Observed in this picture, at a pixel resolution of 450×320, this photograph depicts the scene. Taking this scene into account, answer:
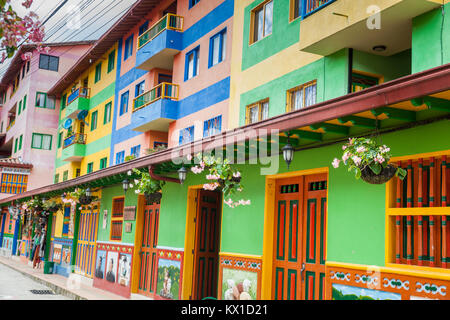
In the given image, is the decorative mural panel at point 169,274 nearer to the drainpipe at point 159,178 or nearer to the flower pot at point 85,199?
the drainpipe at point 159,178

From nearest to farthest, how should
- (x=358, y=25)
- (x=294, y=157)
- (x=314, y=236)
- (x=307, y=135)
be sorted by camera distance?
(x=307, y=135) < (x=358, y=25) < (x=314, y=236) < (x=294, y=157)

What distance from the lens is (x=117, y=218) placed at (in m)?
18.3

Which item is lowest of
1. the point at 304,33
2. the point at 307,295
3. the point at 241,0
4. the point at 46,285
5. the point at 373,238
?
the point at 46,285

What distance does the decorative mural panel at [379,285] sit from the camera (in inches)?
266

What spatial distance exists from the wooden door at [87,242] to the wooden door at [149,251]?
461 centimetres

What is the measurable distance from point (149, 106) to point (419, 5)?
12.0 metres

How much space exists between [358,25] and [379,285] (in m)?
4.60

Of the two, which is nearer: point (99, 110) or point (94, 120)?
point (99, 110)

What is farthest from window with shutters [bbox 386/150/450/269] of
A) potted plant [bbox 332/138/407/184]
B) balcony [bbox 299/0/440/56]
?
balcony [bbox 299/0/440/56]

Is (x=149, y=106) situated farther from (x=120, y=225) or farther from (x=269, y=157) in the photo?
(x=269, y=157)

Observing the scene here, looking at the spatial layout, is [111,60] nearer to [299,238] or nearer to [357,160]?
[299,238]

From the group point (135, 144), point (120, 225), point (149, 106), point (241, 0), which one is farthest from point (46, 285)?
point (241, 0)

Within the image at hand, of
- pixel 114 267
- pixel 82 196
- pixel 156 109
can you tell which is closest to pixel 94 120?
pixel 82 196

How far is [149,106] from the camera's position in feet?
61.7
